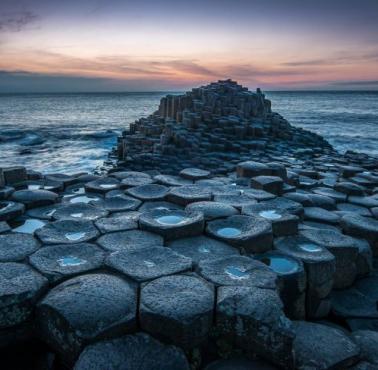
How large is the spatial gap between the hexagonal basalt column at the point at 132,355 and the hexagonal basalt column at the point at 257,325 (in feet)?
1.24

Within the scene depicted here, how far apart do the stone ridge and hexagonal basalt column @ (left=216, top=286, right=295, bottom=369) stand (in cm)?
639

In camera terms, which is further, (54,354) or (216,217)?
(216,217)

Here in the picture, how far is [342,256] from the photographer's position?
3.68 meters

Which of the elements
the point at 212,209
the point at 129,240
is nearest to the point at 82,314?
the point at 129,240

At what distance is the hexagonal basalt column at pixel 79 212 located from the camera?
13.5 feet

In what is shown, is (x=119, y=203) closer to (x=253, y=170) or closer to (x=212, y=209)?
(x=212, y=209)

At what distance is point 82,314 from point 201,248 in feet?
4.58

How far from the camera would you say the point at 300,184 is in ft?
22.3

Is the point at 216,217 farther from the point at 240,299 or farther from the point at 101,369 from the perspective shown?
the point at 101,369

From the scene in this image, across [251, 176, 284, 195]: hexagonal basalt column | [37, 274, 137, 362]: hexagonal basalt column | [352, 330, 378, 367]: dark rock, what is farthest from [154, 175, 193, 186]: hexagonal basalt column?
[352, 330, 378, 367]: dark rock

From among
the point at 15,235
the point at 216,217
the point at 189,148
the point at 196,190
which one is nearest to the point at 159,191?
the point at 196,190

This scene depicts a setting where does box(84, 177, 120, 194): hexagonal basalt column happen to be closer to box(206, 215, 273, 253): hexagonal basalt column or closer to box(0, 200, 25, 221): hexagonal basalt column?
box(0, 200, 25, 221): hexagonal basalt column

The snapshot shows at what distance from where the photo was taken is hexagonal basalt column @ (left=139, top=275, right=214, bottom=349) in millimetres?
2330

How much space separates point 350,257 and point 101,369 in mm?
2701
